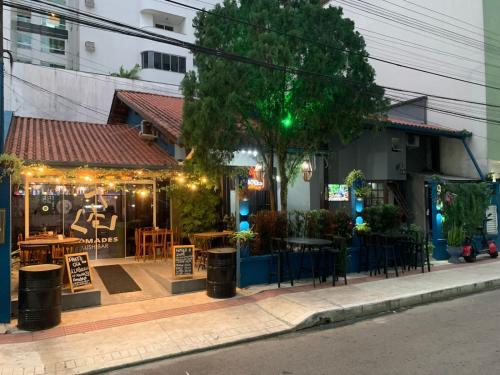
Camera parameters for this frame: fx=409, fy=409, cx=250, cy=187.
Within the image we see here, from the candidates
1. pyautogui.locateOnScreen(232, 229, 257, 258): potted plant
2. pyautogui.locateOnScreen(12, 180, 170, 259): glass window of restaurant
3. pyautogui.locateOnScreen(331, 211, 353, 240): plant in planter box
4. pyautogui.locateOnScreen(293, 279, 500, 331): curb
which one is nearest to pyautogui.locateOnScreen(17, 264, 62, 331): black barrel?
pyautogui.locateOnScreen(232, 229, 257, 258): potted plant

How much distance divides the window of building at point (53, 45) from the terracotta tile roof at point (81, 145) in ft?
82.9

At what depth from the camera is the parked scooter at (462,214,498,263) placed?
12258mm

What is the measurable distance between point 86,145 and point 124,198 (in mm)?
2214

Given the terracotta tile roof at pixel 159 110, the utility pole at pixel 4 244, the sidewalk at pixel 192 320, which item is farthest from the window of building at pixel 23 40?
the sidewalk at pixel 192 320

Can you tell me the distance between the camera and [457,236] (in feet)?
40.9

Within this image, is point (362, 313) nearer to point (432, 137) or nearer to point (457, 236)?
point (457, 236)

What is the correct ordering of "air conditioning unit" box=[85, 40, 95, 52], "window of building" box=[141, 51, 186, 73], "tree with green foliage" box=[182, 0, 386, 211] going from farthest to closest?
"window of building" box=[141, 51, 186, 73] → "air conditioning unit" box=[85, 40, 95, 52] → "tree with green foliage" box=[182, 0, 386, 211]

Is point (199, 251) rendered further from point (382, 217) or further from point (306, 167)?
point (382, 217)

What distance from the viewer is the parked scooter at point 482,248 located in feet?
40.2

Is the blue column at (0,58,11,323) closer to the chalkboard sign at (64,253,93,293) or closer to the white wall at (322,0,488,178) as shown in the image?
the chalkboard sign at (64,253,93,293)

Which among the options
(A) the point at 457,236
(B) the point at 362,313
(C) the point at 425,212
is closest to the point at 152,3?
(C) the point at 425,212

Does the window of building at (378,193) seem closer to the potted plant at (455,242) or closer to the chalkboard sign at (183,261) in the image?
the potted plant at (455,242)

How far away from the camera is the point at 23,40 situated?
3297cm

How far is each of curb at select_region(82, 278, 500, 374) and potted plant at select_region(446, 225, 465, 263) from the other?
2.84 m
